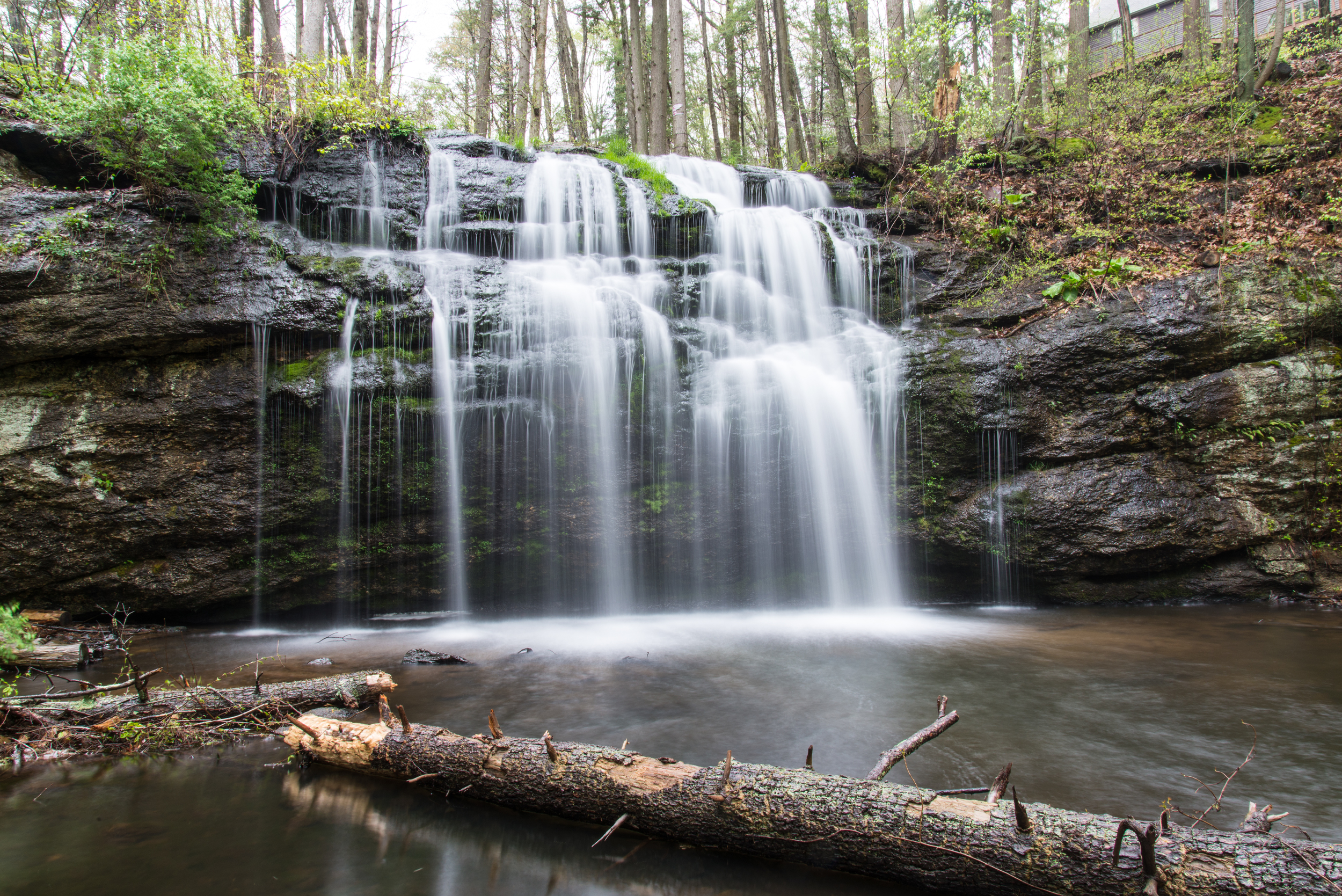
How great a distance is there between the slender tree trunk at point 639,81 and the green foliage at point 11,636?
58.2 feet

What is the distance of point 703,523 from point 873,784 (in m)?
5.72

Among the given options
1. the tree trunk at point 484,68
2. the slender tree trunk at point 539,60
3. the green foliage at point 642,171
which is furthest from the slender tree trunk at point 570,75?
the green foliage at point 642,171

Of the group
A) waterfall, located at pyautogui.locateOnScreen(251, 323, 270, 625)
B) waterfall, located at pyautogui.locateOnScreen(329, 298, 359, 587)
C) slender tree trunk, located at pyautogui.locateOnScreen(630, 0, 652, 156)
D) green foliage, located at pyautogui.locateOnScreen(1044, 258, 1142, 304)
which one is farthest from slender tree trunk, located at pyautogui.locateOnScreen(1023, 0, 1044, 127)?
waterfall, located at pyautogui.locateOnScreen(251, 323, 270, 625)

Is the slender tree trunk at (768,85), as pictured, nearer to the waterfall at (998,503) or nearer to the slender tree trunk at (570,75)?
the slender tree trunk at (570,75)

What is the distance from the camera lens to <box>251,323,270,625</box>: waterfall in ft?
24.8

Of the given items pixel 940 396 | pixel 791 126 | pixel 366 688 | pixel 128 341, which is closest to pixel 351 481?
pixel 128 341

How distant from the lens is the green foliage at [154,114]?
7367 mm

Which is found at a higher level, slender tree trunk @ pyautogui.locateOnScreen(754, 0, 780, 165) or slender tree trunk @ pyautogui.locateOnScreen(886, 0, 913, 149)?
slender tree trunk @ pyautogui.locateOnScreen(754, 0, 780, 165)

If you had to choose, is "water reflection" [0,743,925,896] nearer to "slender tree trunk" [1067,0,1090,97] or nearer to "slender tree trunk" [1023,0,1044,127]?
"slender tree trunk" [1023,0,1044,127]

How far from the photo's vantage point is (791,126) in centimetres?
1909

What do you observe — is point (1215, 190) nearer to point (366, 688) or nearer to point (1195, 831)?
point (1195, 831)

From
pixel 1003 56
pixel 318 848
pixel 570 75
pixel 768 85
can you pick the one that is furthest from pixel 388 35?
pixel 318 848

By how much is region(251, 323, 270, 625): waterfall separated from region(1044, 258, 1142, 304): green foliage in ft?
33.8

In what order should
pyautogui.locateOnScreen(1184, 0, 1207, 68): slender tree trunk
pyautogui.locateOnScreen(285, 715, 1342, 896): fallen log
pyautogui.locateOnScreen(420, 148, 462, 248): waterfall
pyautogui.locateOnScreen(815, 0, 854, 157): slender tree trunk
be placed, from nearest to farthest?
pyautogui.locateOnScreen(285, 715, 1342, 896): fallen log, pyautogui.locateOnScreen(420, 148, 462, 248): waterfall, pyautogui.locateOnScreen(1184, 0, 1207, 68): slender tree trunk, pyautogui.locateOnScreen(815, 0, 854, 157): slender tree trunk
